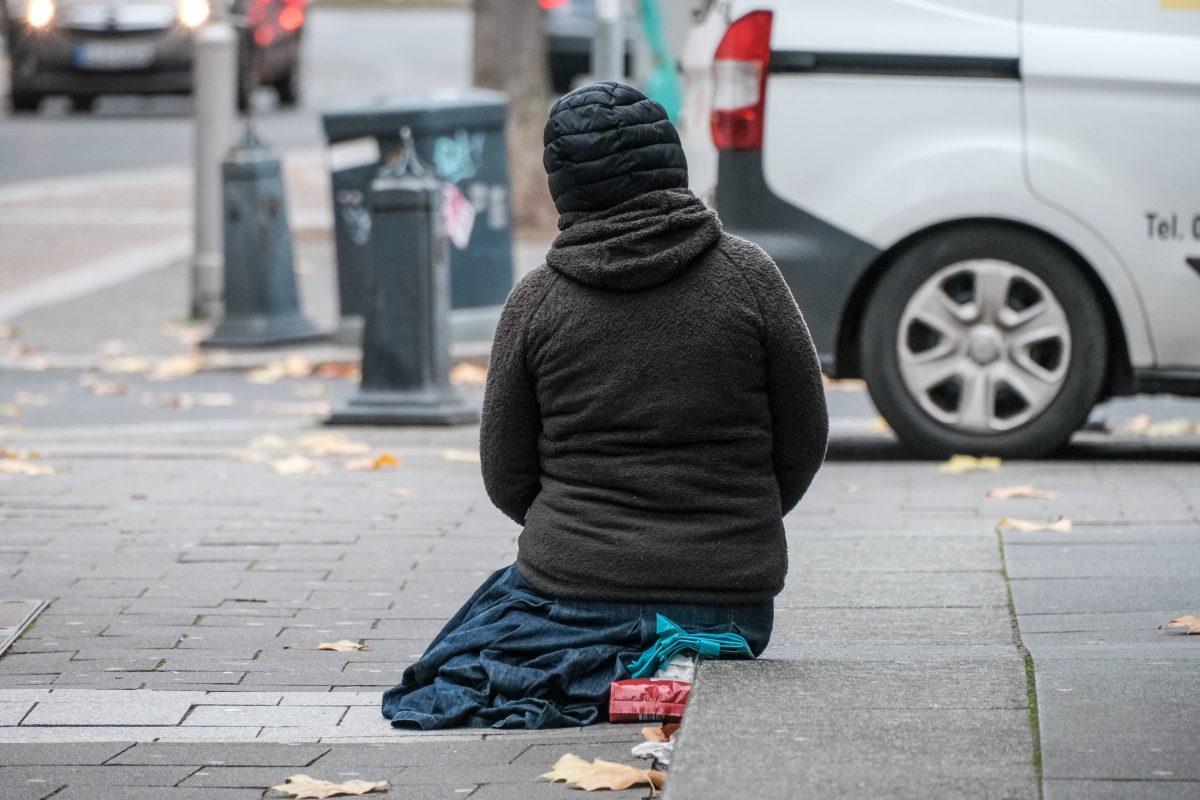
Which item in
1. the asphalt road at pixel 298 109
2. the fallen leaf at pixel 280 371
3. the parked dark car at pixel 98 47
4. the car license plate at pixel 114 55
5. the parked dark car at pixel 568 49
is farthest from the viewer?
the parked dark car at pixel 568 49

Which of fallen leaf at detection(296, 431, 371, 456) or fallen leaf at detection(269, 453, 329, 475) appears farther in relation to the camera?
fallen leaf at detection(296, 431, 371, 456)

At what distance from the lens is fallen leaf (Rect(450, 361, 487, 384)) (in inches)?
367

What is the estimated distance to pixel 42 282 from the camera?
41.0 feet

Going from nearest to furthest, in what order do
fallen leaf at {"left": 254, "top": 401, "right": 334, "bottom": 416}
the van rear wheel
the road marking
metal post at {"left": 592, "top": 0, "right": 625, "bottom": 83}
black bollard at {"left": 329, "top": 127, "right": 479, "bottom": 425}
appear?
the van rear wheel
black bollard at {"left": 329, "top": 127, "right": 479, "bottom": 425}
fallen leaf at {"left": 254, "top": 401, "right": 334, "bottom": 416}
metal post at {"left": 592, "top": 0, "right": 625, "bottom": 83}
the road marking

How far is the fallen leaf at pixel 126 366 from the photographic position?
980 cm

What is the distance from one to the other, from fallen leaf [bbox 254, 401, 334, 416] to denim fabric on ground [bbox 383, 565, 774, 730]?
181 inches

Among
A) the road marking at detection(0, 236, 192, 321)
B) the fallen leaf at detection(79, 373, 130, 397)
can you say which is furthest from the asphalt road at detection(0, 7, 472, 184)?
the fallen leaf at detection(79, 373, 130, 397)

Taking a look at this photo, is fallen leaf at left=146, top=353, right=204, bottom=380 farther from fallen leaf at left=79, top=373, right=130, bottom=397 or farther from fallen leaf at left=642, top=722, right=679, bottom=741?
fallen leaf at left=642, top=722, right=679, bottom=741

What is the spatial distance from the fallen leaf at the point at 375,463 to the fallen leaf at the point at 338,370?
265cm

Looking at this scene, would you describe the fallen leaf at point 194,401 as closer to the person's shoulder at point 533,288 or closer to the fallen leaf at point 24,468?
the fallen leaf at point 24,468

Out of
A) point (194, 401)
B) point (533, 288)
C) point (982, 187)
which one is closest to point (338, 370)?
point (194, 401)

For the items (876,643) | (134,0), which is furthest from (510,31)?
(876,643)

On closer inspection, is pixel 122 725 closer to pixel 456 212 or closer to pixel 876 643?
pixel 876 643

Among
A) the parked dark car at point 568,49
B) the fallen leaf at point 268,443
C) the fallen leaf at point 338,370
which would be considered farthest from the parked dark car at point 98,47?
the fallen leaf at point 268,443
